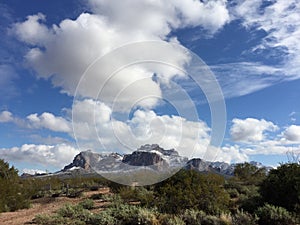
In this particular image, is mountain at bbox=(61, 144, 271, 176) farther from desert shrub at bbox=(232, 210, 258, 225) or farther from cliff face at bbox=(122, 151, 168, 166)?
desert shrub at bbox=(232, 210, 258, 225)

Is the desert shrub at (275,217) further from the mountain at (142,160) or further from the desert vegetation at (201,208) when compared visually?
the mountain at (142,160)

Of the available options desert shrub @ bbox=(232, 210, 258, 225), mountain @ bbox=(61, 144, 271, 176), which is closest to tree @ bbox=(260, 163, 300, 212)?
desert shrub @ bbox=(232, 210, 258, 225)

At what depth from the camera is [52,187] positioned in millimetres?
35938

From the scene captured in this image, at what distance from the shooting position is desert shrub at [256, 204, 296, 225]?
A: 13617mm

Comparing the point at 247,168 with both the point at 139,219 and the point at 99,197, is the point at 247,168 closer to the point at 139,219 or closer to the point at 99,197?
the point at 99,197

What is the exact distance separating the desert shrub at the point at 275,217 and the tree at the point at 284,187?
881 millimetres

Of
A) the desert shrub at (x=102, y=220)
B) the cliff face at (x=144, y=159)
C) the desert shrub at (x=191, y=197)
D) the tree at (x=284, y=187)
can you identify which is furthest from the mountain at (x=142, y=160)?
the desert shrub at (x=102, y=220)

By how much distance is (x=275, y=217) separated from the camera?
539 inches

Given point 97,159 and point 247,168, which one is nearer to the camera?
point 97,159

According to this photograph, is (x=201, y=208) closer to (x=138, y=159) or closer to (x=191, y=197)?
(x=191, y=197)

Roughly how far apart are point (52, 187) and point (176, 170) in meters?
20.7

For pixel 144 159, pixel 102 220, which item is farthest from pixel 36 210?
pixel 102 220

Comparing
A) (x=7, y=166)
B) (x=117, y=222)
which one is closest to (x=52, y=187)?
(x=7, y=166)

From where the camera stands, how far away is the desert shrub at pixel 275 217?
13.6 m
